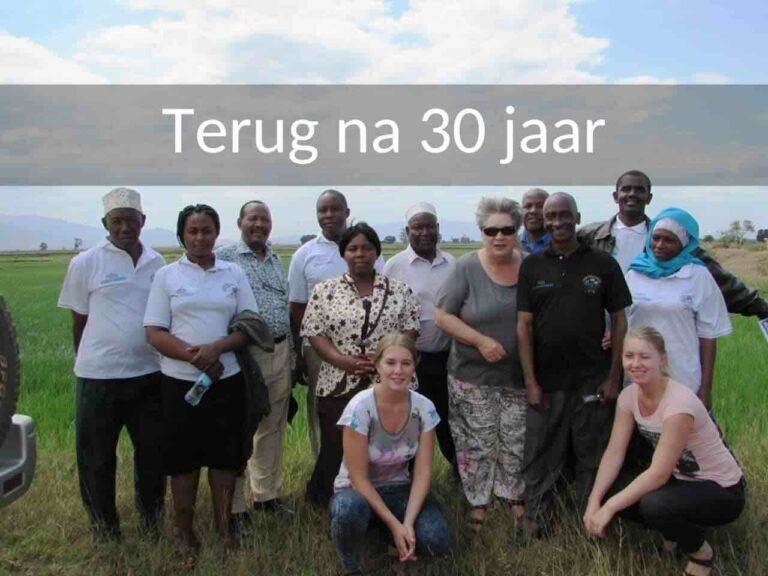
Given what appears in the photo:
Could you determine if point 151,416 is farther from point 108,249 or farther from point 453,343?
point 453,343

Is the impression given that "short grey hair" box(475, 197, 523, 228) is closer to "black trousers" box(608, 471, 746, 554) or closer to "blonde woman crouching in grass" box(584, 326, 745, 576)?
"blonde woman crouching in grass" box(584, 326, 745, 576)

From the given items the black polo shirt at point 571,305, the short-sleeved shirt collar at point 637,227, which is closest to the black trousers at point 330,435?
the black polo shirt at point 571,305

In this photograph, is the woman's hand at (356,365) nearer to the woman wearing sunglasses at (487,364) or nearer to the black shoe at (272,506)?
the woman wearing sunglasses at (487,364)

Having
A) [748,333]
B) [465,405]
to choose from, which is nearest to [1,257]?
[748,333]

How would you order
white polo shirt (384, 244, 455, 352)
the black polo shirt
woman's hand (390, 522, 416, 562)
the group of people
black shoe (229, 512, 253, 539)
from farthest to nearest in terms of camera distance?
1. white polo shirt (384, 244, 455, 352)
2. black shoe (229, 512, 253, 539)
3. the black polo shirt
4. the group of people
5. woman's hand (390, 522, 416, 562)

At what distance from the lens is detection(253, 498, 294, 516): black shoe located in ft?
14.9

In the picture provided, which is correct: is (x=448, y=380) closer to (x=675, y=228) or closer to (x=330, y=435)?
(x=330, y=435)

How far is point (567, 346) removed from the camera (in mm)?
3836

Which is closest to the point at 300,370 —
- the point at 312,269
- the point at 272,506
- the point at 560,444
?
the point at 312,269

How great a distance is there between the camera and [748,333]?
11.7m

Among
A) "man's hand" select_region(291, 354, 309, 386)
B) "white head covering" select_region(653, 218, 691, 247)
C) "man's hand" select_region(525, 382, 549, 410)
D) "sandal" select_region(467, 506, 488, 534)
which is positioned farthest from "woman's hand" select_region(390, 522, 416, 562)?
"white head covering" select_region(653, 218, 691, 247)

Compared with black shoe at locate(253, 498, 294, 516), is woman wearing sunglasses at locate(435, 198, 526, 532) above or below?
above

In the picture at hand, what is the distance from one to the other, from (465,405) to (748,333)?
913 cm

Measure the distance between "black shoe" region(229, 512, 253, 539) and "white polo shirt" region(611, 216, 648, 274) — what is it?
2612 millimetres
